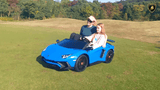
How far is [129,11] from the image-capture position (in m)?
91.8

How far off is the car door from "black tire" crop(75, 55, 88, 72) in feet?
0.93

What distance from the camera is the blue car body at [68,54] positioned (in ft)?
19.7

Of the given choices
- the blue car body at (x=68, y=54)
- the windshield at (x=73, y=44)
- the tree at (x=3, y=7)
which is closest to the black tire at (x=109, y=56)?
the blue car body at (x=68, y=54)

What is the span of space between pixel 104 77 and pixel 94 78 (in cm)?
42

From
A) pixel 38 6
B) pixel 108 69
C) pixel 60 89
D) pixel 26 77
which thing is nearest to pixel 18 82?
pixel 26 77

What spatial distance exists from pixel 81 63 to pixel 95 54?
3.05 ft

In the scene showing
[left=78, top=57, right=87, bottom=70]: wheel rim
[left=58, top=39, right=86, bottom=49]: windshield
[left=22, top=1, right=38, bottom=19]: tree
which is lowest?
[left=78, top=57, right=87, bottom=70]: wheel rim

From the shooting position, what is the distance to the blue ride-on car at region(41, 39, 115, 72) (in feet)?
19.8

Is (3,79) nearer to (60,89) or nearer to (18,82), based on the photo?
(18,82)

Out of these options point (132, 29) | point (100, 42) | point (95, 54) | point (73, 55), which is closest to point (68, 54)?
point (73, 55)

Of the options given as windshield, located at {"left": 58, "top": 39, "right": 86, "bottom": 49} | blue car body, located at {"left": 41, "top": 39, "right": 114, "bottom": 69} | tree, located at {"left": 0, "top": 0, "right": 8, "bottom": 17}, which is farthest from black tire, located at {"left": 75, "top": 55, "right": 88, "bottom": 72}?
tree, located at {"left": 0, "top": 0, "right": 8, "bottom": 17}

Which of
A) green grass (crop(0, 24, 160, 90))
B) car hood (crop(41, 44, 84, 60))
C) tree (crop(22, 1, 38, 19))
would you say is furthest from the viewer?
tree (crop(22, 1, 38, 19))

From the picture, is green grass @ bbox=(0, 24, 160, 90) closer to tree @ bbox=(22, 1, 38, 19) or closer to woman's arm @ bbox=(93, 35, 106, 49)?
woman's arm @ bbox=(93, 35, 106, 49)

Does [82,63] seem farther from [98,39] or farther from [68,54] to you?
[98,39]
